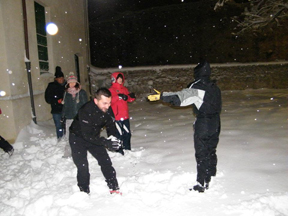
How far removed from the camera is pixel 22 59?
615cm

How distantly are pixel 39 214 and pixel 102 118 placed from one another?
4.95 ft

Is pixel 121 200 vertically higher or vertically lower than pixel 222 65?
lower

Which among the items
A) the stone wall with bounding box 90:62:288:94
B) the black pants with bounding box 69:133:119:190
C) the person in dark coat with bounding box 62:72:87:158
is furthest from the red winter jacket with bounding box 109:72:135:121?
the stone wall with bounding box 90:62:288:94

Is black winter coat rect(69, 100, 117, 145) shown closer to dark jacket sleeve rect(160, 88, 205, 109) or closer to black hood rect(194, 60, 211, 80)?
dark jacket sleeve rect(160, 88, 205, 109)

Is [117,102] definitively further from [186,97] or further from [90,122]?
[186,97]

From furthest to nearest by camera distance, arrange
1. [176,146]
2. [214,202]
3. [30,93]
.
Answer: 1. [30,93]
2. [176,146]
3. [214,202]

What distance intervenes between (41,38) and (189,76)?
10121 millimetres

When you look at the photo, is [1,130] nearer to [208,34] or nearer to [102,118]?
[102,118]

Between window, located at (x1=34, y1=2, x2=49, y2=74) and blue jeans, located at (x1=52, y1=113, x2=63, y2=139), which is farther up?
window, located at (x1=34, y1=2, x2=49, y2=74)

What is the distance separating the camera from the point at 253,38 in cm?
1712

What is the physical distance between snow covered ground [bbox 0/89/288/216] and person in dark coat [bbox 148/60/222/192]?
45 centimetres

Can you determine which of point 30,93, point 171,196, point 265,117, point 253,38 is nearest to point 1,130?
point 30,93

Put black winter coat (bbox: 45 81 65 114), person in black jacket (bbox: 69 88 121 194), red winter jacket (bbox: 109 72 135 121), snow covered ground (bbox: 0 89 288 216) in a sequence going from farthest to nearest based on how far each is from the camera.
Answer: black winter coat (bbox: 45 81 65 114), red winter jacket (bbox: 109 72 135 121), person in black jacket (bbox: 69 88 121 194), snow covered ground (bbox: 0 89 288 216)

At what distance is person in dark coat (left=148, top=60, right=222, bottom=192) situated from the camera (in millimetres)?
2947
